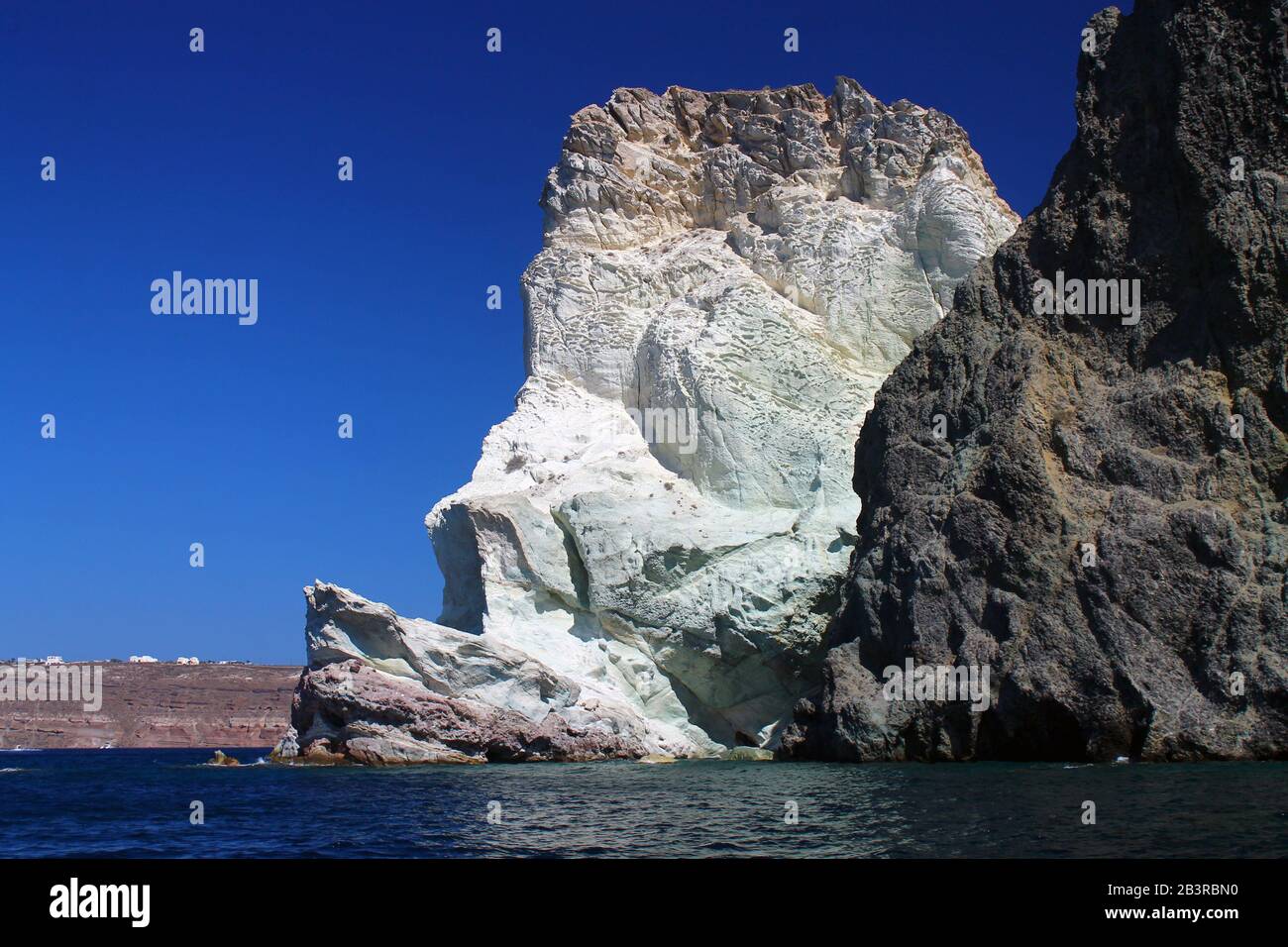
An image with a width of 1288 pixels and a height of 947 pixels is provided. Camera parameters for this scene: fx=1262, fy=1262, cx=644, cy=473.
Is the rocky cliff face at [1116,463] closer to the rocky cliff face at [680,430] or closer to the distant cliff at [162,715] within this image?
the rocky cliff face at [680,430]

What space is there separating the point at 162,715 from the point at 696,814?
3990 inches

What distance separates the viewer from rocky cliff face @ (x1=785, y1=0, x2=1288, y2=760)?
104 ft

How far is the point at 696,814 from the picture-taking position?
21391 millimetres

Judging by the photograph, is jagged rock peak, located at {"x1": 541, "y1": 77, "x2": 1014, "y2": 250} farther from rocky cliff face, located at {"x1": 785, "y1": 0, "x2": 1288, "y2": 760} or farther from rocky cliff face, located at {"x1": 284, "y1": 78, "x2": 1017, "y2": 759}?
rocky cliff face, located at {"x1": 785, "y1": 0, "x2": 1288, "y2": 760}

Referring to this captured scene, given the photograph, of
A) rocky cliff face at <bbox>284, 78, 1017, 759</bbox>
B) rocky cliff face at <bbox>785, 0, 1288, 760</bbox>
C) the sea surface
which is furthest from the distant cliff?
rocky cliff face at <bbox>785, 0, 1288, 760</bbox>

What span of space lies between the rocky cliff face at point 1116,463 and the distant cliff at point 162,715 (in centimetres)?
8434

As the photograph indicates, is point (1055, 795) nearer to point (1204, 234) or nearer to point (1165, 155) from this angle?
point (1204, 234)

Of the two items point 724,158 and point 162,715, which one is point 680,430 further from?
point 162,715

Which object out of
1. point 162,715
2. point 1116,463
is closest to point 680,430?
point 1116,463

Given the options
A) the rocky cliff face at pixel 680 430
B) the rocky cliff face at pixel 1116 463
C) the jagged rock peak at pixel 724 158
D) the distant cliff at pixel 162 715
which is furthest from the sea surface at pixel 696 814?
the distant cliff at pixel 162 715

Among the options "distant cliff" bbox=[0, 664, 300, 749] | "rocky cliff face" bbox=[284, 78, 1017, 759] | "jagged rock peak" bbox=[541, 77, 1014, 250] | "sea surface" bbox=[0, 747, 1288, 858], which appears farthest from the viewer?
"distant cliff" bbox=[0, 664, 300, 749]

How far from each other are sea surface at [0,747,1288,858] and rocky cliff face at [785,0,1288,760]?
9.38 ft

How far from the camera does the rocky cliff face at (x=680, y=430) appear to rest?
136 ft
